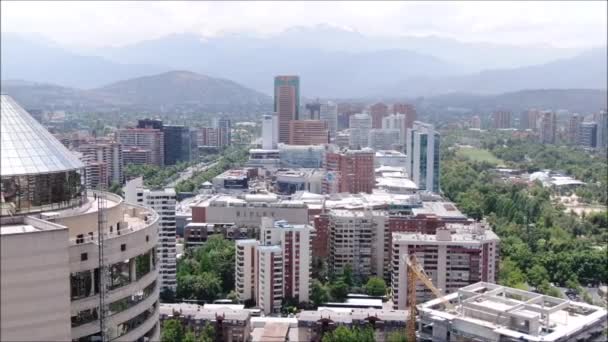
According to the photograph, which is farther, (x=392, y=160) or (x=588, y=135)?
(x=588, y=135)

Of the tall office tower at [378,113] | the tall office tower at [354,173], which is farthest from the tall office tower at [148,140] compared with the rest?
the tall office tower at [378,113]

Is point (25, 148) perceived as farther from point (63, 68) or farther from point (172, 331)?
point (63, 68)

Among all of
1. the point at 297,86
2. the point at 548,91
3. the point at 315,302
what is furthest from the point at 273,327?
the point at 548,91

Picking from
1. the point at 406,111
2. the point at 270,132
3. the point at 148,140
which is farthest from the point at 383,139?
the point at 148,140

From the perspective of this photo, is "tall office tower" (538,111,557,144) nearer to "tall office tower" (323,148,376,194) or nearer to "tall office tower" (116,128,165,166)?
"tall office tower" (323,148,376,194)

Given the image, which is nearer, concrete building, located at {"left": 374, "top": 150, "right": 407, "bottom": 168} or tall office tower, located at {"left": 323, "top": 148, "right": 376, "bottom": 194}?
tall office tower, located at {"left": 323, "top": 148, "right": 376, "bottom": 194}

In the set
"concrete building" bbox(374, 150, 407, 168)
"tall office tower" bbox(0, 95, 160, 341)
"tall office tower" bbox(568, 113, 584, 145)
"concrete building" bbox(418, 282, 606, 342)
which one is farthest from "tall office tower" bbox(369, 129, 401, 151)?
"tall office tower" bbox(0, 95, 160, 341)
